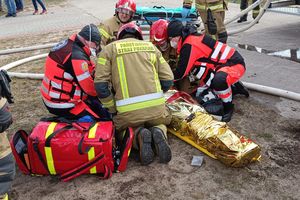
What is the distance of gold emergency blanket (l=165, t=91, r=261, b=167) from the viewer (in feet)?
10.9

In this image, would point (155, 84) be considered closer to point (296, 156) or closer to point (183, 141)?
point (183, 141)

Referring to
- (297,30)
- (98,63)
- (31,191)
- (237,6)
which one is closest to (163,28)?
(98,63)

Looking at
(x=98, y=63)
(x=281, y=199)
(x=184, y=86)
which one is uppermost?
(x=98, y=63)

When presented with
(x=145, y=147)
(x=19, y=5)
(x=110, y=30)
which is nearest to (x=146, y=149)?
(x=145, y=147)

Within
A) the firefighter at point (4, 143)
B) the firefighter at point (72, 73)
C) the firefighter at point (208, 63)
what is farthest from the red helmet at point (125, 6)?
the firefighter at point (4, 143)

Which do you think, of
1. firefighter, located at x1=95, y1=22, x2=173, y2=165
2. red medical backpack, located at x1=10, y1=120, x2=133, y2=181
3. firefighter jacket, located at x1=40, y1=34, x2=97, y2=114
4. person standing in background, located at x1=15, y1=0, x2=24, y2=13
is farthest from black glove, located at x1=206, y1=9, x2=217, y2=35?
person standing in background, located at x1=15, y1=0, x2=24, y2=13

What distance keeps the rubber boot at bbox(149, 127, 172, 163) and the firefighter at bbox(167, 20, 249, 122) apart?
1041 millimetres

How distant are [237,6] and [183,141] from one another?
8.60 meters

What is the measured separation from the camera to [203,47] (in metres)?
4.24

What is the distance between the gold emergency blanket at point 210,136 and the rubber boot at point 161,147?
376 millimetres

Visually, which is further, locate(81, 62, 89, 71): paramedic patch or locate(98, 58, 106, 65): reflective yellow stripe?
locate(81, 62, 89, 71): paramedic patch

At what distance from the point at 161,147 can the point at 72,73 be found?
44.2 inches

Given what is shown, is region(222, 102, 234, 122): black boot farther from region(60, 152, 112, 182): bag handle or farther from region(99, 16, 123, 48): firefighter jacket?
region(99, 16, 123, 48): firefighter jacket

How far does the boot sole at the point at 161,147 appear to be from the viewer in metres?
3.42
